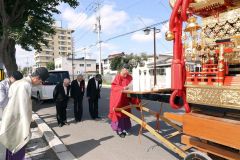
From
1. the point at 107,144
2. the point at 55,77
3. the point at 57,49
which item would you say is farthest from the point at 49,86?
the point at 57,49

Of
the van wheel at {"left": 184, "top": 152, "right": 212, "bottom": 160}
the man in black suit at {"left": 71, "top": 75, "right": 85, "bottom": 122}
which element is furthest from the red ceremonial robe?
the van wheel at {"left": 184, "top": 152, "right": 212, "bottom": 160}

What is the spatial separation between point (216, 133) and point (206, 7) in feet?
5.33

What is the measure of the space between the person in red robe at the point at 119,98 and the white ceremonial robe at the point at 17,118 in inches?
119

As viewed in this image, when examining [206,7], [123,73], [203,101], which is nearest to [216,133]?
[203,101]

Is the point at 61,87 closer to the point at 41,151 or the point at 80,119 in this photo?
the point at 80,119

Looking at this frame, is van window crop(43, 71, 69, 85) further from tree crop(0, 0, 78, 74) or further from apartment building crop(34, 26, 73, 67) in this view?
apartment building crop(34, 26, 73, 67)

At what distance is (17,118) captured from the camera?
13.4 ft

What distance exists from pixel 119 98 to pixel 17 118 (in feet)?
10.4

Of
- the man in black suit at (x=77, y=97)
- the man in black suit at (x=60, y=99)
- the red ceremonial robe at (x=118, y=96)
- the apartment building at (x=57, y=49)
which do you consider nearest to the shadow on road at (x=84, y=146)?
the red ceremonial robe at (x=118, y=96)

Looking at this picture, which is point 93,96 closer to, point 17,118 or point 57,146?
point 57,146

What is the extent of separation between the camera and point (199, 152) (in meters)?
3.58

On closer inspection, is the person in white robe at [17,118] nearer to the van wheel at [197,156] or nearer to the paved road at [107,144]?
the paved road at [107,144]

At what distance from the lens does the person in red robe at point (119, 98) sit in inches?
272

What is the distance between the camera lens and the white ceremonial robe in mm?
4027
